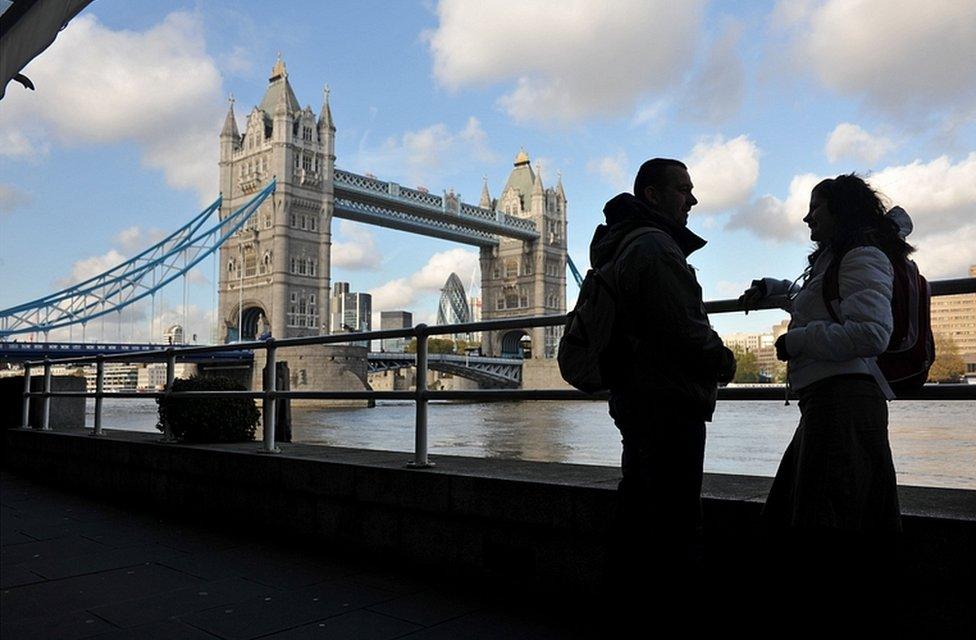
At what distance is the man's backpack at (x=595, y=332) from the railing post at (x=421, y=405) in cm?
142

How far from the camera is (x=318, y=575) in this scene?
3.12m

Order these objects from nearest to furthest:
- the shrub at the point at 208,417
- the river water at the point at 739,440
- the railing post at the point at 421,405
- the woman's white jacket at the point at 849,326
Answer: the woman's white jacket at the point at 849,326 → the railing post at the point at 421,405 → the shrub at the point at 208,417 → the river water at the point at 739,440

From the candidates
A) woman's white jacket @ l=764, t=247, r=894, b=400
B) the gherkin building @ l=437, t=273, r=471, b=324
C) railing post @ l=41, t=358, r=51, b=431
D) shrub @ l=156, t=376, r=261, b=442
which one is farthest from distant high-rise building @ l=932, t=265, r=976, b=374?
the gherkin building @ l=437, t=273, r=471, b=324

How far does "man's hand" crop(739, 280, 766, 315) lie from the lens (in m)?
2.12

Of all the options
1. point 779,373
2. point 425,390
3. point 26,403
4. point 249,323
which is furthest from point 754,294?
point 249,323

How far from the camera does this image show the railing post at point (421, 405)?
332 centimetres

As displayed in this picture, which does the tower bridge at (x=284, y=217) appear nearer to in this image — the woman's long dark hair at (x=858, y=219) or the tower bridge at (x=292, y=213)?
the tower bridge at (x=292, y=213)

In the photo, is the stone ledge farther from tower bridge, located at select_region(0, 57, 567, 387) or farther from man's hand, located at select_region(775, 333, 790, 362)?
tower bridge, located at select_region(0, 57, 567, 387)

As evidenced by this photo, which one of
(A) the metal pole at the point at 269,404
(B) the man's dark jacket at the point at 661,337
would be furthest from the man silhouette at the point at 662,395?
(A) the metal pole at the point at 269,404

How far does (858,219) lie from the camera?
1.79m

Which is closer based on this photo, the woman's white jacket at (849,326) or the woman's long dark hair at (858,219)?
the woman's white jacket at (849,326)

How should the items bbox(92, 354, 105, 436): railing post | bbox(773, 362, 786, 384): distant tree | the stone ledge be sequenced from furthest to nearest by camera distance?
bbox(92, 354, 105, 436): railing post → bbox(773, 362, 786, 384): distant tree → the stone ledge

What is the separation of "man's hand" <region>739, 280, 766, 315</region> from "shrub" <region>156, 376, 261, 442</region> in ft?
11.6

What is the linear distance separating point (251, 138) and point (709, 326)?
235ft
